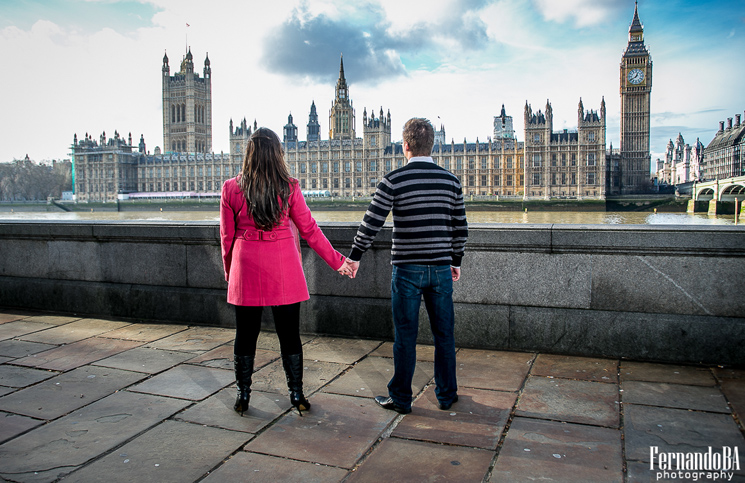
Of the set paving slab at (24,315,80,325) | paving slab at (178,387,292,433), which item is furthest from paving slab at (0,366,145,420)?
paving slab at (24,315,80,325)

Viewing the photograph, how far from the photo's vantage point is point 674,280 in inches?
145

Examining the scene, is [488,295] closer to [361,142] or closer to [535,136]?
[535,136]

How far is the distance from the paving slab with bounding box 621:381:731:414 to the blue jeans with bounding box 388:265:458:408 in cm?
95

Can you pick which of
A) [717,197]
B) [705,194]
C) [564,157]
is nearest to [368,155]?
[564,157]

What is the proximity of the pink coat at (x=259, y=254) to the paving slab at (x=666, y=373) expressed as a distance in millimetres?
2046

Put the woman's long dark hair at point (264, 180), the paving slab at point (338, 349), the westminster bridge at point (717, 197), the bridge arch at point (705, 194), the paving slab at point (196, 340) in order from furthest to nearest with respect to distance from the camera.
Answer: the bridge arch at point (705, 194) < the westminster bridge at point (717, 197) < the paving slab at point (196, 340) < the paving slab at point (338, 349) < the woman's long dark hair at point (264, 180)

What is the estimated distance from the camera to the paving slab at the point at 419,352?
380cm

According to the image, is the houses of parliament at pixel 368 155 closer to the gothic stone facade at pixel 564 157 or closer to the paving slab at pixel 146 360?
the gothic stone facade at pixel 564 157

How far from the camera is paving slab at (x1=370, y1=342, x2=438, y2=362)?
380 cm

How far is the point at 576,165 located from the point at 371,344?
2918 inches

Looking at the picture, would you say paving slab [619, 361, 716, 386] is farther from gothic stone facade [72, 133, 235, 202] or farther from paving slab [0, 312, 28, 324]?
gothic stone facade [72, 133, 235, 202]

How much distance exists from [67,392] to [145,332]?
150cm

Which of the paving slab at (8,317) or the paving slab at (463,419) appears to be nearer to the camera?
the paving slab at (463,419)

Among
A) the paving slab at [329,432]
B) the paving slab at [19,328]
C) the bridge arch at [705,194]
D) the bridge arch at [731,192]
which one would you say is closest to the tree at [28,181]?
the bridge arch at [705,194]
